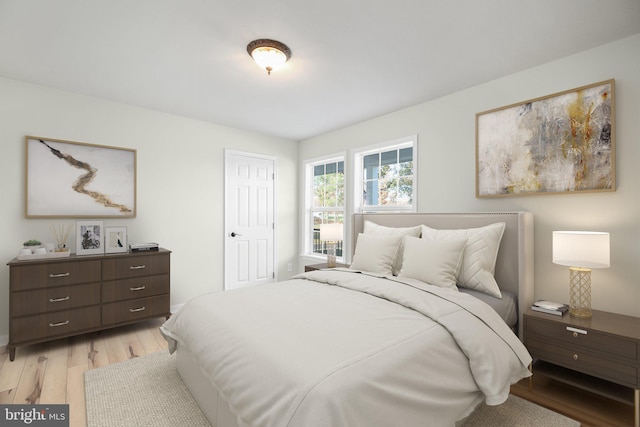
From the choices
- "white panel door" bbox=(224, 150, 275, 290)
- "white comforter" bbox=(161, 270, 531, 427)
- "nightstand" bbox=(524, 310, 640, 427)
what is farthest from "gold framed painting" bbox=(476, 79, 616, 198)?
"white panel door" bbox=(224, 150, 275, 290)

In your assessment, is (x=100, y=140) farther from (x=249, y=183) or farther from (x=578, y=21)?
(x=578, y=21)

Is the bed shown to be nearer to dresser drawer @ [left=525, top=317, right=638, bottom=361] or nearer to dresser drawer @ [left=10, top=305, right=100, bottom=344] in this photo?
dresser drawer @ [left=525, top=317, right=638, bottom=361]

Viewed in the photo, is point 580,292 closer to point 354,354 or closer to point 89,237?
point 354,354

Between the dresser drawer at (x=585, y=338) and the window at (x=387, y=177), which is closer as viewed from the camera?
the dresser drawer at (x=585, y=338)

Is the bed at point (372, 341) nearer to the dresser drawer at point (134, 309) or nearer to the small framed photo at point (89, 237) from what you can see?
the dresser drawer at point (134, 309)

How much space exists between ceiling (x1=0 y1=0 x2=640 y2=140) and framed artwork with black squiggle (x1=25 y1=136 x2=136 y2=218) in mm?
600

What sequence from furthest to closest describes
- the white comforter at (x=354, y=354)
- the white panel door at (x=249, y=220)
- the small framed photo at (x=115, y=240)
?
the white panel door at (x=249, y=220)
the small framed photo at (x=115, y=240)
the white comforter at (x=354, y=354)

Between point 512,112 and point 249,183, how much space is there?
3.36 meters

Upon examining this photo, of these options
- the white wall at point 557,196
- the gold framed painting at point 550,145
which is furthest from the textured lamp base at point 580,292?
the gold framed painting at point 550,145

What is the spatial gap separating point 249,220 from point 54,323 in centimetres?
243

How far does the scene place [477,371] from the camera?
1.54 meters

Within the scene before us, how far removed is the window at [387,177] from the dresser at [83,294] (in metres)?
2.54

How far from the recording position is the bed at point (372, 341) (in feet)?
3.82

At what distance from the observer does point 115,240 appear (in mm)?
3264
